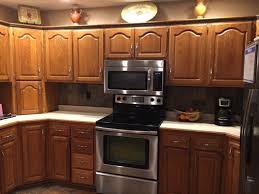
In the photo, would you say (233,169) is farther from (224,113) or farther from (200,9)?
(200,9)

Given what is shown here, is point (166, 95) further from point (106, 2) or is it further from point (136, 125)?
point (106, 2)

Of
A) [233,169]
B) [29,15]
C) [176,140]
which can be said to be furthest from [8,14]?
[233,169]

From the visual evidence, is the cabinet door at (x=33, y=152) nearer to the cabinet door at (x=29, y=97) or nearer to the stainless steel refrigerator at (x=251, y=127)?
the cabinet door at (x=29, y=97)

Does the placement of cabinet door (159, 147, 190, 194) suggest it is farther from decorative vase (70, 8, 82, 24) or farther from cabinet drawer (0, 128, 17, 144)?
decorative vase (70, 8, 82, 24)

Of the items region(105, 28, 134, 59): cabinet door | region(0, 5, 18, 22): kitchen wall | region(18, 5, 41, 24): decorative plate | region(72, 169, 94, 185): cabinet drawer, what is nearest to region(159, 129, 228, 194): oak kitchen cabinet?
region(72, 169, 94, 185): cabinet drawer

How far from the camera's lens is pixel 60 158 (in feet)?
Answer: 9.91

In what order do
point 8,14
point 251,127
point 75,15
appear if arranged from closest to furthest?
point 251,127, point 75,15, point 8,14

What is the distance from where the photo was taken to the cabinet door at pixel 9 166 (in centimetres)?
262

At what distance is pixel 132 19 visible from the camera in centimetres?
303

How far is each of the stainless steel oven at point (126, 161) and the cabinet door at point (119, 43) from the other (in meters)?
0.97

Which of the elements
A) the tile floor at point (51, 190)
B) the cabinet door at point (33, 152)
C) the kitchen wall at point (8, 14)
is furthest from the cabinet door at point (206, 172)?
the kitchen wall at point (8, 14)

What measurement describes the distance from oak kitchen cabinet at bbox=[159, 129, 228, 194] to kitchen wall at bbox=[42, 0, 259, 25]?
153 cm

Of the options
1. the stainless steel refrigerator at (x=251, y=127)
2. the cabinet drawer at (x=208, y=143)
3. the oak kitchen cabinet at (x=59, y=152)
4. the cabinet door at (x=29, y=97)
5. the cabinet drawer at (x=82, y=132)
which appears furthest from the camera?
the cabinet door at (x=29, y=97)

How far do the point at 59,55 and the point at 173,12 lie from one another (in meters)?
1.67
